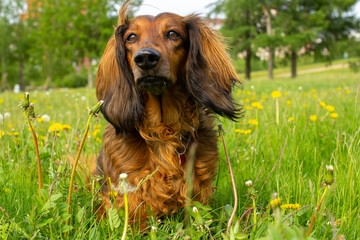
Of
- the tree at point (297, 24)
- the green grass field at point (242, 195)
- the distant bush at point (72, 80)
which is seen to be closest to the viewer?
the green grass field at point (242, 195)

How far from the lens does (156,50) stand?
1.77 meters

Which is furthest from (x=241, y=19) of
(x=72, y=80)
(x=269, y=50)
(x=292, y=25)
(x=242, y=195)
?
(x=242, y=195)

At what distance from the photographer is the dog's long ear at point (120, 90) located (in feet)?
6.63

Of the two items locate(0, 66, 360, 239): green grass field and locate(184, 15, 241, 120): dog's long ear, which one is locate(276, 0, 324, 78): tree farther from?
locate(184, 15, 241, 120): dog's long ear

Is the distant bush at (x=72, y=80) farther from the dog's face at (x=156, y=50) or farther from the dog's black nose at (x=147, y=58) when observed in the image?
the dog's black nose at (x=147, y=58)

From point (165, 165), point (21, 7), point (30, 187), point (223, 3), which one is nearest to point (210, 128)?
point (165, 165)

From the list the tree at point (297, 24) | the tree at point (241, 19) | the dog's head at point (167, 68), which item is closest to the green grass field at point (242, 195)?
the dog's head at point (167, 68)

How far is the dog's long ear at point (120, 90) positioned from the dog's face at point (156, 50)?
0.05 meters

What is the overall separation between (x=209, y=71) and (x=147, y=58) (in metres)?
0.56

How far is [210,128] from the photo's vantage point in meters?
2.16

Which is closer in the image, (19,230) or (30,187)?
(19,230)

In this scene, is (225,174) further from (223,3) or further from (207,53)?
(223,3)

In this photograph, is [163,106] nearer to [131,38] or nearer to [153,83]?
[153,83]

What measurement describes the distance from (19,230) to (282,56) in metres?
26.3
